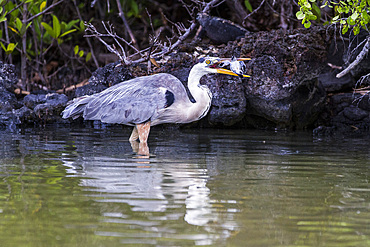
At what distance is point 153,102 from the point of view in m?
8.25

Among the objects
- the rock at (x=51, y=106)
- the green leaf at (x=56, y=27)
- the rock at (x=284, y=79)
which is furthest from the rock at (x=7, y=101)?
the rock at (x=284, y=79)

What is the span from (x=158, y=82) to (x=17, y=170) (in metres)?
3.02

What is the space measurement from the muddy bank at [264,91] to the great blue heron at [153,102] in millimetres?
2001

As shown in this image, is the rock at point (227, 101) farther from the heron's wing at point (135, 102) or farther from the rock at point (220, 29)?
the heron's wing at point (135, 102)

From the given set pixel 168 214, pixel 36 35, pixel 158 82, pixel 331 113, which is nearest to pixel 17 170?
pixel 168 214

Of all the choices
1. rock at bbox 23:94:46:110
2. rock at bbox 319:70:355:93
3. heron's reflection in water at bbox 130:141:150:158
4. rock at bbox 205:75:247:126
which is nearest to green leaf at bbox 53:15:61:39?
rock at bbox 23:94:46:110

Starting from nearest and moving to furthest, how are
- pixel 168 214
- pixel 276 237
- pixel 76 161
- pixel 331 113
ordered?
1. pixel 276 237
2. pixel 168 214
3. pixel 76 161
4. pixel 331 113

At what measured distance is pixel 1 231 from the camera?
3.69 metres

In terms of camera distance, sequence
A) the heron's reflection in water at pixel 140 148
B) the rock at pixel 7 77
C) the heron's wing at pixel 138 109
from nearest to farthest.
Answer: the heron's reflection in water at pixel 140 148 → the heron's wing at pixel 138 109 → the rock at pixel 7 77

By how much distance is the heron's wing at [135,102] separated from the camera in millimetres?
8258

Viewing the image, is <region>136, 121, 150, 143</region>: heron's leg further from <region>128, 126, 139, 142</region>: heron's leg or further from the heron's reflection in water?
Result: <region>128, 126, 139, 142</region>: heron's leg

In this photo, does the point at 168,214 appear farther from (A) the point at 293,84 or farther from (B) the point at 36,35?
(B) the point at 36,35

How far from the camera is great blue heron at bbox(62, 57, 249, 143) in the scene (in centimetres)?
827

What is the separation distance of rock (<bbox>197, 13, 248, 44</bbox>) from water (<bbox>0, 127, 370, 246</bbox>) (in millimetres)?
4162
